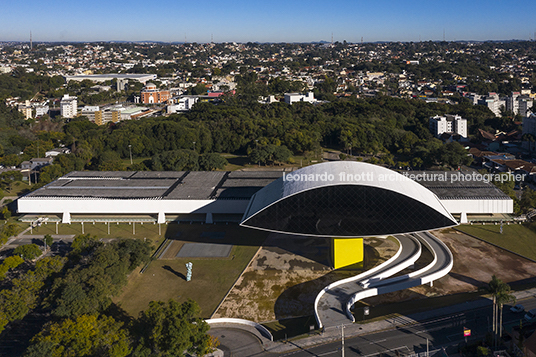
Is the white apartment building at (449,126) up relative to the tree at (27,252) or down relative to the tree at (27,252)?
up

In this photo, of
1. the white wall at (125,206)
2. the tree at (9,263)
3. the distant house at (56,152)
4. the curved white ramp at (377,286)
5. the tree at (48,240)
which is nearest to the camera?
the curved white ramp at (377,286)

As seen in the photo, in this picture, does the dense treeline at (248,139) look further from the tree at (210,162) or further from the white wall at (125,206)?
the white wall at (125,206)

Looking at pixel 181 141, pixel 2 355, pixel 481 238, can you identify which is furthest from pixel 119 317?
pixel 181 141

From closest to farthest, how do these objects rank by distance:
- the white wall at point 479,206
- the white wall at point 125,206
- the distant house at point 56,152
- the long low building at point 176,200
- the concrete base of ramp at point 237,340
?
the concrete base of ramp at point 237,340 → the white wall at point 479,206 → the long low building at point 176,200 → the white wall at point 125,206 → the distant house at point 56,152

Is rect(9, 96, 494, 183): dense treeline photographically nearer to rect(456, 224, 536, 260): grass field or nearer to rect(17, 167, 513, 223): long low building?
rect(17, 167, 513, 223): long low building

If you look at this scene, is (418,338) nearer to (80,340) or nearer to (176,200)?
(80,340)

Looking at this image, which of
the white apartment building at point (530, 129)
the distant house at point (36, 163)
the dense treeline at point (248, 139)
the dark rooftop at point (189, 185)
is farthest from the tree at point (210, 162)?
the white apartment building at point (530, 129)

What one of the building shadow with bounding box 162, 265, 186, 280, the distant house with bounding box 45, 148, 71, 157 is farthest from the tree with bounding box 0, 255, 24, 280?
the distant house with bounding box 45, 148, 71, 157

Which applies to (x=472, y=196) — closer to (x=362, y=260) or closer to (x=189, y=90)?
(x=362, y=260)
